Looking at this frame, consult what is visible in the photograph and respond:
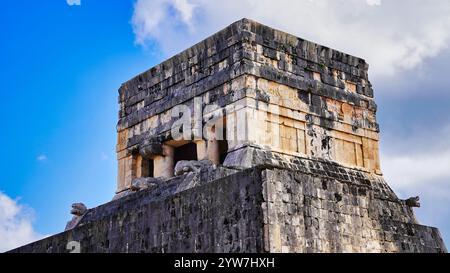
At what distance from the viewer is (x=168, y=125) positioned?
19.9m

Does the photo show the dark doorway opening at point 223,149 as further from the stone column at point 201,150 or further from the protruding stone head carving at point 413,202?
the protruding stone head carving at point 413,202

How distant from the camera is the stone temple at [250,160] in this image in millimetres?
13617

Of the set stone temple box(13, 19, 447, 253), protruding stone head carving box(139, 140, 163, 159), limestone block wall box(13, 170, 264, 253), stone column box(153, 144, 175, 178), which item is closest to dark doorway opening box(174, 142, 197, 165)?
stone temple box(13, 19, 447, 253)

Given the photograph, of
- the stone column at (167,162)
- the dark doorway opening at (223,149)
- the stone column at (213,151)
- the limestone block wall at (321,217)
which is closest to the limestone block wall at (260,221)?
the limestone block wall at (321,217)

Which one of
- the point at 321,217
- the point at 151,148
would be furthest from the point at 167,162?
the point at 321,217

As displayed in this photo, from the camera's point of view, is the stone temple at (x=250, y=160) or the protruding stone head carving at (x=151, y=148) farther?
the protruding stone head carving at (x=151, y=148)

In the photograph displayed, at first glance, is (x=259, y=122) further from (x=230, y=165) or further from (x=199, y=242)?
(x=199, y=242)

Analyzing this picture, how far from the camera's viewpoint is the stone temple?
1362cm

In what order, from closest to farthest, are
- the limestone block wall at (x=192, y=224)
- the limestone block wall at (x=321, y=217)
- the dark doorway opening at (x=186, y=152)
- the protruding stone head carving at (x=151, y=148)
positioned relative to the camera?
the limestone block wall at (x=321, y=217)
the limestone block wall at (x=192, y=224)
the protruding stone head carving at (x=151, y=148)
the dark doorway opening at (x=186, y=152)

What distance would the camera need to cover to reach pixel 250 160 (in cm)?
1711

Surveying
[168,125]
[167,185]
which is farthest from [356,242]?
[168,125]

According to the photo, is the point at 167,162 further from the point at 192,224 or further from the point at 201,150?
the point at 192,224
